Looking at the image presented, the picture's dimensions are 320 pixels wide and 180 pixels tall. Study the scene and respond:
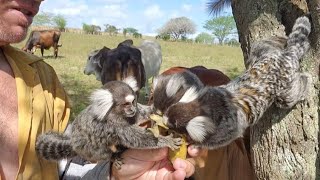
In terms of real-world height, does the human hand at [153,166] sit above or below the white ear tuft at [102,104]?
below

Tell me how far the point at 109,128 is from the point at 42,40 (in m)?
19.9

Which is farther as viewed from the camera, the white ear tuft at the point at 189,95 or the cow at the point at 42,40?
the cow at the point at 42,40

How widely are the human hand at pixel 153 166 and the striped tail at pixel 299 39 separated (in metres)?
0.73

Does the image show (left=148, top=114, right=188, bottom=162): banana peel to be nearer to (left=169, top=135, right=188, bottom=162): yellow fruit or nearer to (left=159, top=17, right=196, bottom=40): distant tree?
(left=169, top=135, right=188, bottom=162): yellow fruit

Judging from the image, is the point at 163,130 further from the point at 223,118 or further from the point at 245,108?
the point at 245,108

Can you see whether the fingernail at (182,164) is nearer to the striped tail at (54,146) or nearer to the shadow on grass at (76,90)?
the striped tail at (54,146)

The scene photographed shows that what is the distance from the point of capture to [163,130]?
168 cm

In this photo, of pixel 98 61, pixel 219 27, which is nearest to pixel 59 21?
pixel 219 27

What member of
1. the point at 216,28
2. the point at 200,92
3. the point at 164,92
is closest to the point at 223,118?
the point at 200,92

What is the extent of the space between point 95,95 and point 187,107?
489 mm

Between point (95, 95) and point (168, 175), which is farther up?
point (95, 95)

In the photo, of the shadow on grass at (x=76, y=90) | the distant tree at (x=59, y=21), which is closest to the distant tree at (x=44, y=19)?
the distant tree at (x=59, y=21)

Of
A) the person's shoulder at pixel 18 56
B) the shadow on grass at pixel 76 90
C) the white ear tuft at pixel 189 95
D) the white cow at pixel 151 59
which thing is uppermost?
the person's shoulder at pixel 18 56

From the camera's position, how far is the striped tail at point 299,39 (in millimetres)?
2029
